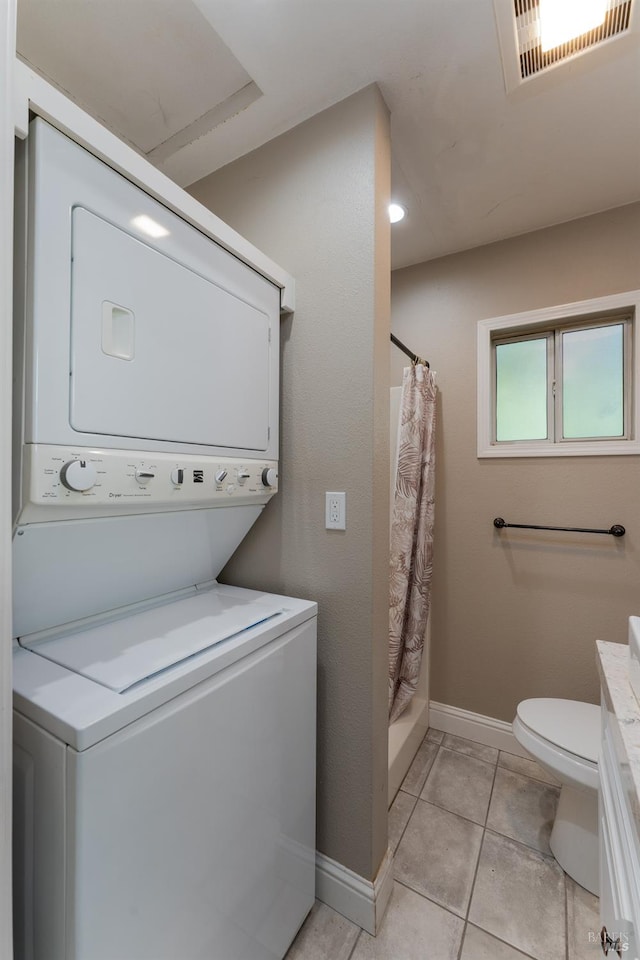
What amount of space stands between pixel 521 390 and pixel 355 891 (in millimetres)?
2239

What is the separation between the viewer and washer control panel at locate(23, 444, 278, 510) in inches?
30.3

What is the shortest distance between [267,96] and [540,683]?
8.77 feet

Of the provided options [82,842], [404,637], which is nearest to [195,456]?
[82,842]

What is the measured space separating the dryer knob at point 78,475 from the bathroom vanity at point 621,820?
0.98 meters

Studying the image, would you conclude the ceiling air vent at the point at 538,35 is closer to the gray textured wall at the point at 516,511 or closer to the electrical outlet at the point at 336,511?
the gray textured wall at the point at 516,511

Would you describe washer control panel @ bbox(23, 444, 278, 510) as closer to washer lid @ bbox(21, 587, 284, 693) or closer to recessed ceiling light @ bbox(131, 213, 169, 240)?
washer lid @ bbox(21, 587, 284, 693)

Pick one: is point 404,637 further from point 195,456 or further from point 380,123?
point 380,123

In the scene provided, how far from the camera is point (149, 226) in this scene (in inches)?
38.6

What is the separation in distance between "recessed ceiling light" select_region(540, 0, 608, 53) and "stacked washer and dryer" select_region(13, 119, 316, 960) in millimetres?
1069

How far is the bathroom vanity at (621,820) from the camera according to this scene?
577mm

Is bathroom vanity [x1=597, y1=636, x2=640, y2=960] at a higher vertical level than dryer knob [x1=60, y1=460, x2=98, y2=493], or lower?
lower

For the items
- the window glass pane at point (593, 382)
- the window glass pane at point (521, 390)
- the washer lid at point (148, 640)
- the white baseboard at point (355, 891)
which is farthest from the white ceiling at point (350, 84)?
the white baseboard at point (355, 891)

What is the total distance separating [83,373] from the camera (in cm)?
83

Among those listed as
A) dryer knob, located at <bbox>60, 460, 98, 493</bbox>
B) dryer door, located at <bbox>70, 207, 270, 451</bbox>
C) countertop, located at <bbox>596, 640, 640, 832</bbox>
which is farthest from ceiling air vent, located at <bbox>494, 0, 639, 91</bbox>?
countertop, located at <bbox>596, 640, 640, 832</bbox>
